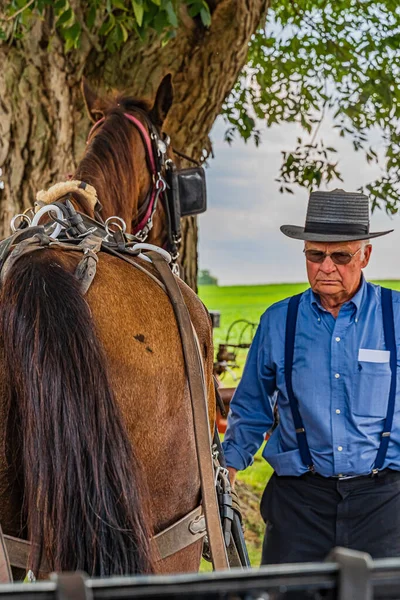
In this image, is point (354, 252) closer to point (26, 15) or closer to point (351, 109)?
point (26, 15)

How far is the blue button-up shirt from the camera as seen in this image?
2920 millimetres

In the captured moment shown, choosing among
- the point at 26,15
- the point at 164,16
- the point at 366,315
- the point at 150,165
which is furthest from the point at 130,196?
the point at 26,15

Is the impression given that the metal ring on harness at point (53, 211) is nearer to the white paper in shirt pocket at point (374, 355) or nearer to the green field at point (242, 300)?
the white paper in shirt pocket at point (374, 355)

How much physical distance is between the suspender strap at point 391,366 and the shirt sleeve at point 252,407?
1.52ft

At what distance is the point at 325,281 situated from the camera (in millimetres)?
2990

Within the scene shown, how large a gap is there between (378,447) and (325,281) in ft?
2.10

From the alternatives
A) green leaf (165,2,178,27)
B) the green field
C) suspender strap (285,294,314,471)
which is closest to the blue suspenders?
suspender strap (285,294,314,471)

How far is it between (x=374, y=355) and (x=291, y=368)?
321 mm

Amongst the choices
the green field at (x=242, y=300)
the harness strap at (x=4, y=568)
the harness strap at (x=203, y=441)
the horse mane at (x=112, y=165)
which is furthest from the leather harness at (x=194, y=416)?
the green field at (x=242, y=300)

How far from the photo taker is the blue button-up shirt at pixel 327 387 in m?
2.92

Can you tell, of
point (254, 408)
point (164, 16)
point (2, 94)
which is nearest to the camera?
point (254, 408)

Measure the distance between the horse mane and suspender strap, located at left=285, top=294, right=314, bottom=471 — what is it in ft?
2.98

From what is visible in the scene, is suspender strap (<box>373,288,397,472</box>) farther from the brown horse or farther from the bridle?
the bridle

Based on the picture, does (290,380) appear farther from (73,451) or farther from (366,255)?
(73,451)
